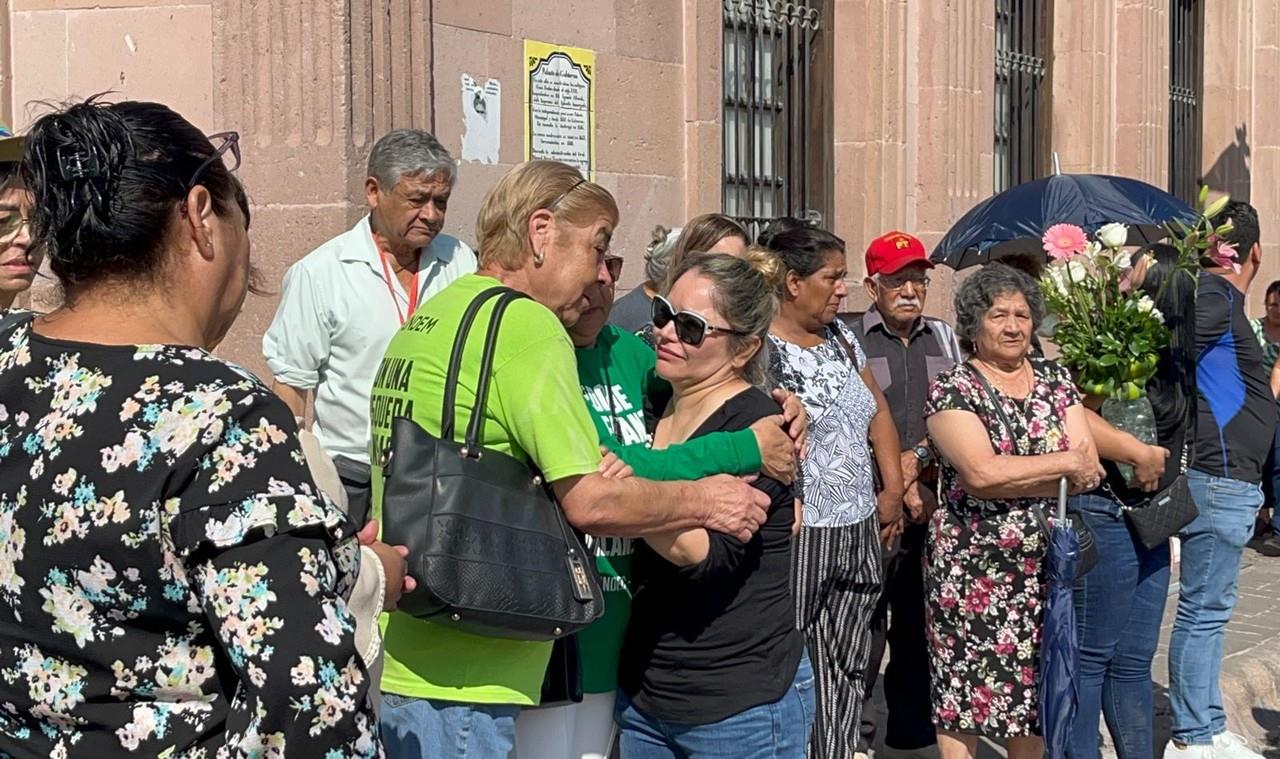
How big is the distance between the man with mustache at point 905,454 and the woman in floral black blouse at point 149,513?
425 cm

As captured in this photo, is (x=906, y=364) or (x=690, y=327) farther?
(x=906, y=364)

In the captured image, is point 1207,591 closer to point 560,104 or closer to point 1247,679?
point 1247,679

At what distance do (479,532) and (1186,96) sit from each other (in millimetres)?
13062

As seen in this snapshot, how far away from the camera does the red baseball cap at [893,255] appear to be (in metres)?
6.19

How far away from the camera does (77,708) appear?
1.94m

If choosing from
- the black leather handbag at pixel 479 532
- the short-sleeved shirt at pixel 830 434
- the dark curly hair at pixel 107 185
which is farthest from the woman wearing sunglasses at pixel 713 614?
the dark curly hair at pixel 107 185

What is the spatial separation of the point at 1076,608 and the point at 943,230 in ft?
15.6

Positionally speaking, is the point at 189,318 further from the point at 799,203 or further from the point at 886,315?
the point at 799,203

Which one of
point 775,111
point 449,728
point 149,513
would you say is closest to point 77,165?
point 149,513

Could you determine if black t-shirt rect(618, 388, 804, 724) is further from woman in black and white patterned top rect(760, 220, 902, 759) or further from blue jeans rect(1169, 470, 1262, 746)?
blue jeans rect(1169, 470, 1262, 746)

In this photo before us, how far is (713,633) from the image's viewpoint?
11.0 ft

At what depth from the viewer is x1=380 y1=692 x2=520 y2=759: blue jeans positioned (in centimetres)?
297

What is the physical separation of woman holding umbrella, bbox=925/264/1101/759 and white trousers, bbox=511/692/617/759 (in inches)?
71.9

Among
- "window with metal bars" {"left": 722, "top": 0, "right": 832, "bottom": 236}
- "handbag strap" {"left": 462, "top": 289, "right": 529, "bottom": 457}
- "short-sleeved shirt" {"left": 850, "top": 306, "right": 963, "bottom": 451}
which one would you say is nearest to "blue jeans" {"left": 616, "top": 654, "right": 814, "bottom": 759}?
"handbag strap" {"left": 462, "top": 289, "right": 529, "bottom": 457}
